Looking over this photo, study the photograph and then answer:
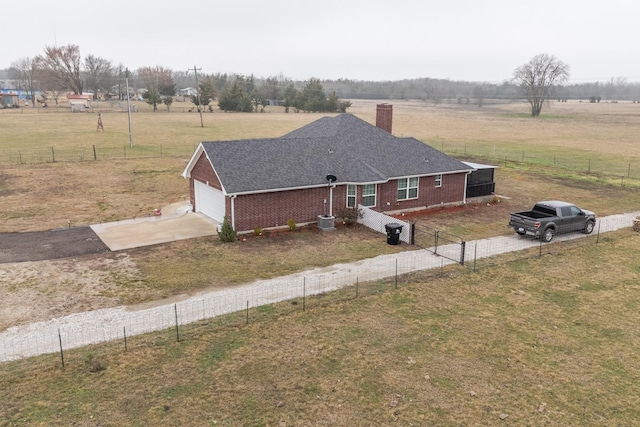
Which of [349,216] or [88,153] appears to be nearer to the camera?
[349,216]

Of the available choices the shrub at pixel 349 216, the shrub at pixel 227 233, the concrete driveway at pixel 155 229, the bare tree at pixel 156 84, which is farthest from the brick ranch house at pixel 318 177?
the bare tree at pixel 156 84

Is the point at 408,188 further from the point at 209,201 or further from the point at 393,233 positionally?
the point at 209,201

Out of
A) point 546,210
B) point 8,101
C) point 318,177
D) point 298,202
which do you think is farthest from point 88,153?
point 8,101

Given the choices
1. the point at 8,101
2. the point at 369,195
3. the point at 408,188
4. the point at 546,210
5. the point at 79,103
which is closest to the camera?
the point at 546,210

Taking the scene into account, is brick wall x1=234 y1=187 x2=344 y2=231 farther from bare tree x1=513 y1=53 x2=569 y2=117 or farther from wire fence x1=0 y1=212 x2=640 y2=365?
bare tree x1=513 y1=53 x2=569 y2=117

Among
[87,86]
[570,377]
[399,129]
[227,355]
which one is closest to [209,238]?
[227,355]

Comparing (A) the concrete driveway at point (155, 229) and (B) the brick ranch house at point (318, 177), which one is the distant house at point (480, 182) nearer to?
(B) the brick ranch house at point (318, 177)
